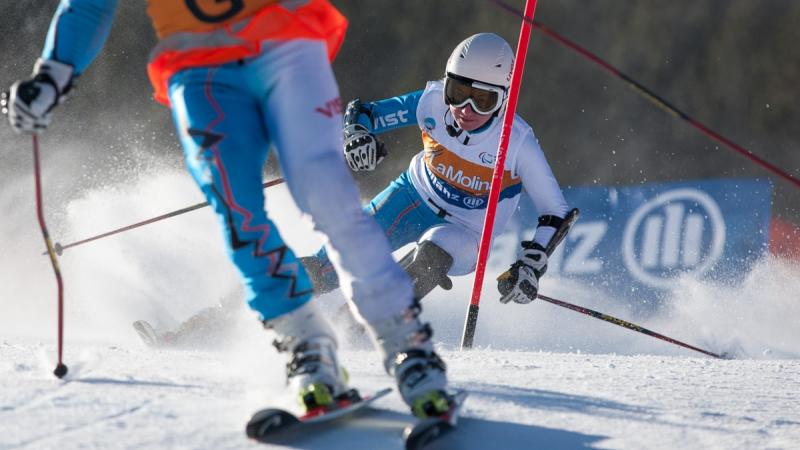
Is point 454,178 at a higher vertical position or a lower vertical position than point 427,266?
higher

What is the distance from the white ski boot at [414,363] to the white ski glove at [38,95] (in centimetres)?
101

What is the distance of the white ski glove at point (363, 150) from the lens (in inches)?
187

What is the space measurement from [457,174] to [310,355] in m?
2.79

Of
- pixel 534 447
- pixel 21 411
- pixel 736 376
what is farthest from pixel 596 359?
pixel 21 411

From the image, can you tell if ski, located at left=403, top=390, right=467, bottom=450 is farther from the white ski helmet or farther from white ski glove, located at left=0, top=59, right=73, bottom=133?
the white ski helmet

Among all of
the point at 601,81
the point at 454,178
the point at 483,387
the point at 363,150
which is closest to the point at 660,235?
the point at 601,81

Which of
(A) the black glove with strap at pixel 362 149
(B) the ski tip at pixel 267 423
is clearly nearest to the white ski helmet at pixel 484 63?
(A) the black glove with strap at pixel 362 149

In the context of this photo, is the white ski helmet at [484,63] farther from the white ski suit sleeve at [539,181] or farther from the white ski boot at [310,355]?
the white ski boot at [310,355]

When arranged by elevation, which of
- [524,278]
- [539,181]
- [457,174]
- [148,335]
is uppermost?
[539,181]

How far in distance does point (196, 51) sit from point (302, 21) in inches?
11.0

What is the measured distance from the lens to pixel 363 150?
4754mm

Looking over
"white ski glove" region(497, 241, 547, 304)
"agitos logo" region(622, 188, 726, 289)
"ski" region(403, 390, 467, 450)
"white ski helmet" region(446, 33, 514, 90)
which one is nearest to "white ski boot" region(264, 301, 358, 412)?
"ski" region(403, 390, 467, 450)

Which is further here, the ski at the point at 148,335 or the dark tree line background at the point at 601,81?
the dark tree line background at the point at 601,81

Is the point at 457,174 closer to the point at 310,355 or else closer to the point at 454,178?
the point at 454,178
